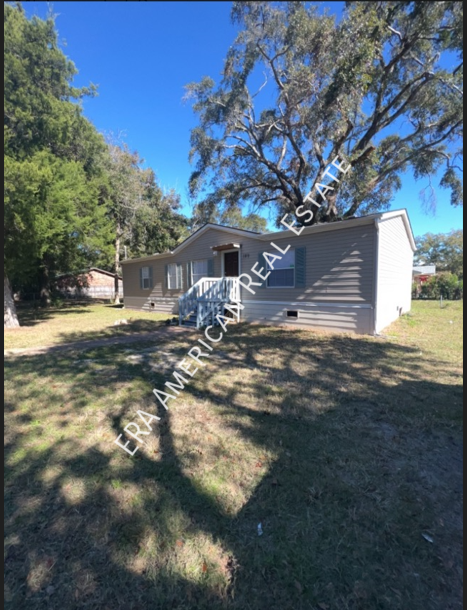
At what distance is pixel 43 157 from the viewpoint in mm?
9672

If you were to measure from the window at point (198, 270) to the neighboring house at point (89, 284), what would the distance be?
58.3 ft

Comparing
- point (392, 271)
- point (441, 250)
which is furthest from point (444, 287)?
point (441, 250)

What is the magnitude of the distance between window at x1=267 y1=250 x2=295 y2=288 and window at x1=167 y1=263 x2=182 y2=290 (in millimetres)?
5270

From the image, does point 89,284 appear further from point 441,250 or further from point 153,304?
point 441,250

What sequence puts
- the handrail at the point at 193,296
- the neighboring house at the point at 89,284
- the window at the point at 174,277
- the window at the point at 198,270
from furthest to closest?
the neighboring house at the point at 89,284 → the window at the point at 174,277 → the window at the point at 198,270 → the handrail at the point at 193,296

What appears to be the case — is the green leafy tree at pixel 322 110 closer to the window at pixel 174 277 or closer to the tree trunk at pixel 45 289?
the window at pixel 174 277

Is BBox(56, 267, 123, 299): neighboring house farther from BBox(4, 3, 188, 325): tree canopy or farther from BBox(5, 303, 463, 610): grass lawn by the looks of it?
BBox(5, 303, 463, 610): grass lawn

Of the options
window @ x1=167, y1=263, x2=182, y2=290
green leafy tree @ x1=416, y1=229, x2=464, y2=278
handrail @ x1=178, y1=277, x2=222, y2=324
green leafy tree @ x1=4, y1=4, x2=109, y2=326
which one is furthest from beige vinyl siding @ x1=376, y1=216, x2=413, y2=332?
green leafy tree @ x1=416, y1=229, x2=464, y2=278

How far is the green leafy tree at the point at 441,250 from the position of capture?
35438 mm

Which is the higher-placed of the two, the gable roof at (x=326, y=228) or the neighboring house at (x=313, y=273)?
the gable roof at (x=326, y=228)

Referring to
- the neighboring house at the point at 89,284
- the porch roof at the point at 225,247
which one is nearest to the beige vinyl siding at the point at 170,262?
the porch roof at the point at 225,247

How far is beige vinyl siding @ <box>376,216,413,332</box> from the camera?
7.99 meters

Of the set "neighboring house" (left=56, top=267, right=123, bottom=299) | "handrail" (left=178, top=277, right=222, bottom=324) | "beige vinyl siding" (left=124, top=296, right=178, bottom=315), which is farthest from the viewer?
"neighboring house" (left=56, top=267, right=123, bottom=299)

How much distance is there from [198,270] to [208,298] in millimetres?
2641
